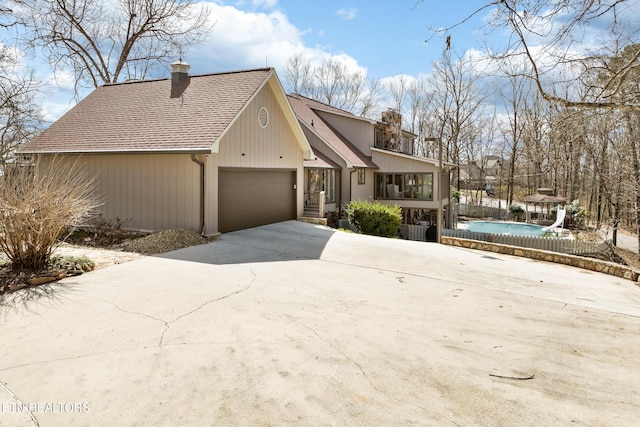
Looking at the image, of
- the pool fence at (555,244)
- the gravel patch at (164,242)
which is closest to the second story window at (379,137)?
the pool fence at (555,244)

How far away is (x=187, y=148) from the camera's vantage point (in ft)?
35.3

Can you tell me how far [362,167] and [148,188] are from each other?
38.6 ft

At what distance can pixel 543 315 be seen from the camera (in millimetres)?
6316

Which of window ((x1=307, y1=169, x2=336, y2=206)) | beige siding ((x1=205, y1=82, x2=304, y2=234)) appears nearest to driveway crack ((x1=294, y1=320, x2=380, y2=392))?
beige siding ((x1=205, y1=82, x2=304, y2=234))

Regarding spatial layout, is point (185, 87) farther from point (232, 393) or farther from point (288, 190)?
point (232, 393)

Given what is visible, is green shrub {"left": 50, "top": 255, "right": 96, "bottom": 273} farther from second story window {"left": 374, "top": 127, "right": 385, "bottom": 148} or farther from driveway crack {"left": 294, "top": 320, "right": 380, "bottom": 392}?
second story window {"left": 374, "top": 127, "right": 385, "bottom": 148}

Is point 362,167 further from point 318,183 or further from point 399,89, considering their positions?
point 399,89

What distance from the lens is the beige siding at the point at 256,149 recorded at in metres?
11.8

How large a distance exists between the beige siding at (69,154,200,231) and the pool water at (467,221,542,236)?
20.5 m

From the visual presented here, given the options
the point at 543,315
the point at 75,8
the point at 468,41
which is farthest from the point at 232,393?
the point at 75,8

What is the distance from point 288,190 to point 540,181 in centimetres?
3315

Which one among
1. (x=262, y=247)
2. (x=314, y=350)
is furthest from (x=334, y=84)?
(x=314, y=350)

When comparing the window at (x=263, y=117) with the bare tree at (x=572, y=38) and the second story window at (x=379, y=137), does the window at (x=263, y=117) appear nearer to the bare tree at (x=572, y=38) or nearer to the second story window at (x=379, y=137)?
the bare tree at (x=572, y=38)

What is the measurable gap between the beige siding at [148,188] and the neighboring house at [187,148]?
0.03 meters
